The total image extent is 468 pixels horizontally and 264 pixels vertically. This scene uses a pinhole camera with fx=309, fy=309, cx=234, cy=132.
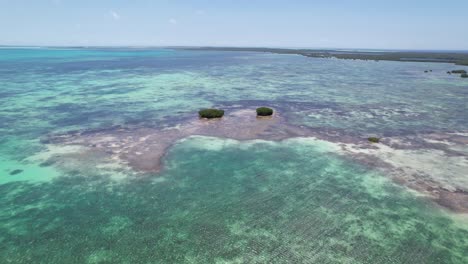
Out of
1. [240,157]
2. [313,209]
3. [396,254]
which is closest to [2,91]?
[240,157]

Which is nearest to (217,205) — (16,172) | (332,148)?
(332,148)

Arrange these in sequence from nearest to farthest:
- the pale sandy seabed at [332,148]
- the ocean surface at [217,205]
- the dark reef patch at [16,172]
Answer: the ocean surface at [217,205]
the pale sandy seabed at [332,148]
the dark reef patch at [16,172]

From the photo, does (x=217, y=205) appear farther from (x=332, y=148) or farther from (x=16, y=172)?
(x=16, y=172)

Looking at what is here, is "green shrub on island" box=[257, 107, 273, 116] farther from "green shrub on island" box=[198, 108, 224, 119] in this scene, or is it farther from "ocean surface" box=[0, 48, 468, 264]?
"green shrub on island" box=[198, 108, 224, 119]

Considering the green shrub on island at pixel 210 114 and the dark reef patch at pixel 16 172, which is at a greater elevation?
the green shrub on island at pixel 210 114

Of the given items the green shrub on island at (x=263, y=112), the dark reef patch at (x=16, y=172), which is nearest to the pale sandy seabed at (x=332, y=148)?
the green shrub on island at (x=263, y=112)

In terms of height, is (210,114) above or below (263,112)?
below

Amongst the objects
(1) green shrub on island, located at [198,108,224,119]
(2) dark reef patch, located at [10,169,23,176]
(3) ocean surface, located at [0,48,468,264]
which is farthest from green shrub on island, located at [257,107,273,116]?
(2) dark reef patch, located at [10,169,23,176]

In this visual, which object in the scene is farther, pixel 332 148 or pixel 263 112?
pixel 263 112

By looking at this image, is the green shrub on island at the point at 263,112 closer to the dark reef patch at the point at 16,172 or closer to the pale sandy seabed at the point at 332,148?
the pale sandy seabed at the point at 332,148

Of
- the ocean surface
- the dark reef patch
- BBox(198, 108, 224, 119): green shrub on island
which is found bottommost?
the dark reef patch
